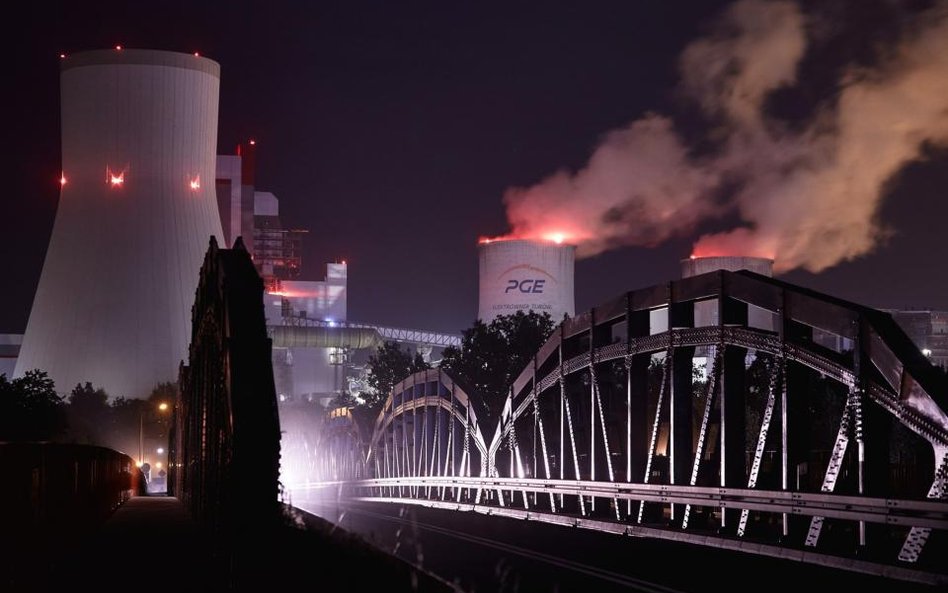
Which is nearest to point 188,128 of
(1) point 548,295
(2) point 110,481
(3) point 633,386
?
(1) point 548,295

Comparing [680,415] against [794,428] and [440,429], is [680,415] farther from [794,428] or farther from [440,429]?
[440,429]

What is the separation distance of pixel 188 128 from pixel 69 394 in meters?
26.3

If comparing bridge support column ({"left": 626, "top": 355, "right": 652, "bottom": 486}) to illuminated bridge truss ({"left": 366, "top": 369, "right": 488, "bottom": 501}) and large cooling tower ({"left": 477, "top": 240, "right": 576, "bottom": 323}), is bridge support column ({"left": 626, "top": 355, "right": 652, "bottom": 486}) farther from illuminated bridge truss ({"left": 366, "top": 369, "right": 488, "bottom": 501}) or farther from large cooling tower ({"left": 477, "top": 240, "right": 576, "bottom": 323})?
large cooling tower ({"left": 477, "top": 240, "right": 576, "bottom": 323})

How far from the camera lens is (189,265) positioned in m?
98.2

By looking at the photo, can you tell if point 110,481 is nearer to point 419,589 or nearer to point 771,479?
point 771,479

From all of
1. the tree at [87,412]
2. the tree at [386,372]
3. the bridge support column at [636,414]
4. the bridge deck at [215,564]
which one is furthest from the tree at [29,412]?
the bridge deck at [215,564]

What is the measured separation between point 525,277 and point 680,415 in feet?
360

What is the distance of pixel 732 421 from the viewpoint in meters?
22.1

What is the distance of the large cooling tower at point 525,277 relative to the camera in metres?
133

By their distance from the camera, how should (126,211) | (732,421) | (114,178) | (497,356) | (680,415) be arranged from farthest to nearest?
(126,211) → (497,356) → (114,178) → (680,415) → (732,421)

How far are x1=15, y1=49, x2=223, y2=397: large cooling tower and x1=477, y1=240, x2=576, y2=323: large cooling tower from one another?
37827 mm

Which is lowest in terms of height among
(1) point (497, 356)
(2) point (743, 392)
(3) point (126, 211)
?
(2) point (743, 392)

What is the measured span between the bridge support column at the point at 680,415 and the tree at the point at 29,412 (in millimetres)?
50848

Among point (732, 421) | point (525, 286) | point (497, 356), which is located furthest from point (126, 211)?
point (732, 421)
